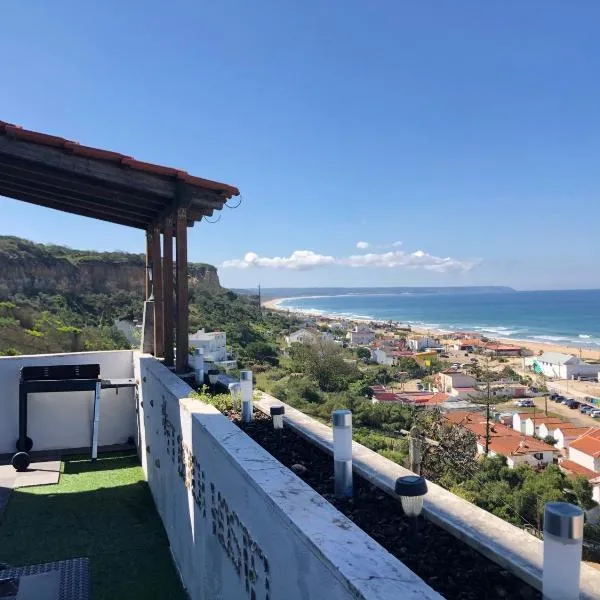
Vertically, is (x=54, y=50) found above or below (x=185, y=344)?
above

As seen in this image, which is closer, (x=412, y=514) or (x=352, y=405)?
(x=412, y=514)

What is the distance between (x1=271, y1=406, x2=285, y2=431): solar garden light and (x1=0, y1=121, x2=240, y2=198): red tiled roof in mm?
3110

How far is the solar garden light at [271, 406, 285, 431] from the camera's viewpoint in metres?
3.68

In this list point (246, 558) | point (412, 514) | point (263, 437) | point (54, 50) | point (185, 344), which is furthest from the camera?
point (54, 50)

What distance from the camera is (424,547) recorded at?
2.00 m

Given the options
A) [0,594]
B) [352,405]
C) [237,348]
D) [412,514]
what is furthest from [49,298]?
[412,514]

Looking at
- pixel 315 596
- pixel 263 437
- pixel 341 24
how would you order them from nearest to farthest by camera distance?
pixel 315 596 → pixel 263 437 → pixel 341 24

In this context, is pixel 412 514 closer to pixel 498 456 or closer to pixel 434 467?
pixel 434 467

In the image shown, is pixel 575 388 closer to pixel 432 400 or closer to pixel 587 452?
pixel 432 400

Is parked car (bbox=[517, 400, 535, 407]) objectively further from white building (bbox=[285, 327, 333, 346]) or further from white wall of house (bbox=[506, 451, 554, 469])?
white wall of house (bbox=[506, 451, 554, 469])

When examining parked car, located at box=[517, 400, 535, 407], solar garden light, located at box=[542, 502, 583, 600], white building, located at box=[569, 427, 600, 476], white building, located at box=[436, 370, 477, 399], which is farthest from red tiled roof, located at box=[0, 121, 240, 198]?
parked car, located at box=[517, 400, 535, 407]

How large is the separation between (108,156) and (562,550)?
5.51 metres

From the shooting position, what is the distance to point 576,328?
8869 centimetres

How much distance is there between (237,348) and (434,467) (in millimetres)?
23739
